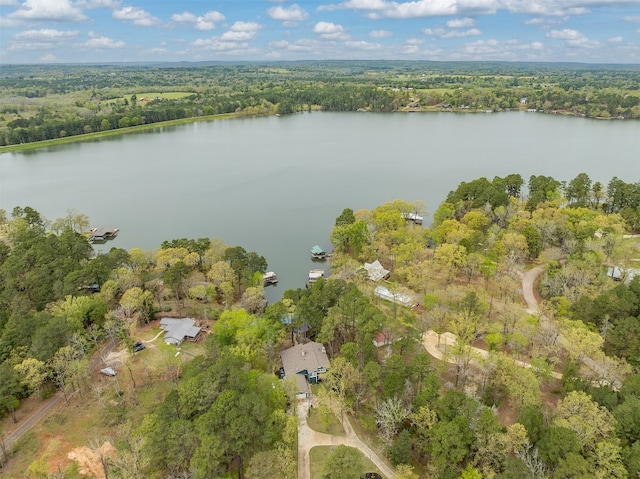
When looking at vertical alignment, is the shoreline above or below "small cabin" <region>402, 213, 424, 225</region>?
above

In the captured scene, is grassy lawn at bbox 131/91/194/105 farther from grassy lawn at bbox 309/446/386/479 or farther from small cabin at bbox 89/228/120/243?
grassy lawn at bbox 309/446/386/479

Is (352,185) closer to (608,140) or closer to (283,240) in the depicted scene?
(283,240)

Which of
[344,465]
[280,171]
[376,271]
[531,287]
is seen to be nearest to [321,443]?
[344,465]

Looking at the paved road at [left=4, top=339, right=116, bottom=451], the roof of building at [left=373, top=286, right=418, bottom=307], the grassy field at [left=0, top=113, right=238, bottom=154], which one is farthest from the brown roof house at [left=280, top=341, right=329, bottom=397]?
the grassy field at [left=0, top=113, right=238, bottom=154]

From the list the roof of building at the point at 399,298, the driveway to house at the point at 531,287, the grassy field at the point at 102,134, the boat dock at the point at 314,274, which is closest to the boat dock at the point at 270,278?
the boat dock at the point at 314,274

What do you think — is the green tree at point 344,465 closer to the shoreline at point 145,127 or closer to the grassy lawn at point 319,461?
the grassy lawn at point 319,461

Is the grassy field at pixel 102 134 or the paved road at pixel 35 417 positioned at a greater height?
the grassy field at pixel 102 134

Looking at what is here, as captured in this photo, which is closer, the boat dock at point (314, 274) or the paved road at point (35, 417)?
the paved road at point (35, 417)
